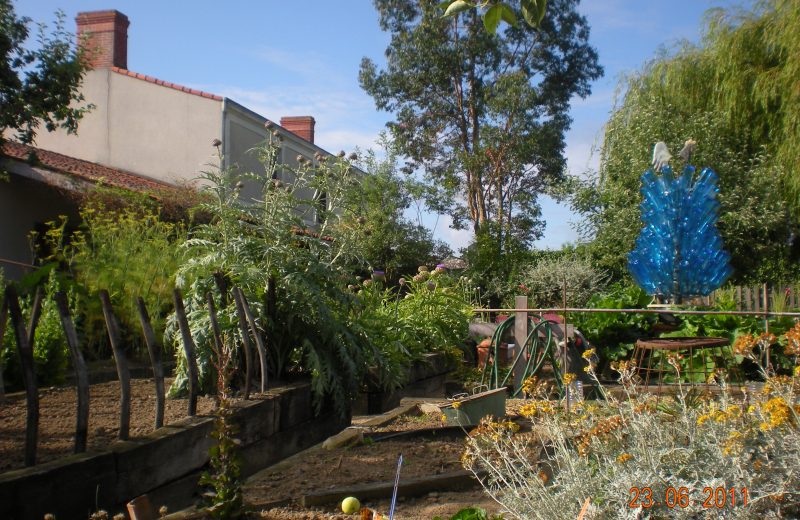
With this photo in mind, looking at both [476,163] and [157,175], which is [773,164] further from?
[157,175]

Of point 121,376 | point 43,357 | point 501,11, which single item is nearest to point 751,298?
point 501,11

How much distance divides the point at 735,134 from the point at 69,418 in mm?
16081

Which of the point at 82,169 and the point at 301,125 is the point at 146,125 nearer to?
the point at 82,169

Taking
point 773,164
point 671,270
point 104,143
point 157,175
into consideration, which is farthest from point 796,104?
point 104,143

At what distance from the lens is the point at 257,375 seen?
5062 millimetres

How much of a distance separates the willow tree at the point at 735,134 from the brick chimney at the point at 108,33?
42.5ft

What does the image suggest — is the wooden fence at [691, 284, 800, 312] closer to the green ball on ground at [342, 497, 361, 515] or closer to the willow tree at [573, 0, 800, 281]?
the willow tree at [573, 0, 800, 281]

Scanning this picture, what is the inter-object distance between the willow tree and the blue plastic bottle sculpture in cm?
484

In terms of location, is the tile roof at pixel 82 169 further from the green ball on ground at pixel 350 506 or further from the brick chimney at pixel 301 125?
the green ball on ground at pixel 350 506

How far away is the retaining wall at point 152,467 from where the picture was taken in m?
2.62

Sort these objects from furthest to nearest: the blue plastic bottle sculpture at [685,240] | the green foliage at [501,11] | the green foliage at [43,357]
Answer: the blue plastic bottle sculpture at [685,240], the green foliage at [43,357], the green foliage at [501,11]

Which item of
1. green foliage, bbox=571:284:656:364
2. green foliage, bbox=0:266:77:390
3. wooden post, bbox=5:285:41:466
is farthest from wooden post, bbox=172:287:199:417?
green foliage, bbox=571:284:656:364

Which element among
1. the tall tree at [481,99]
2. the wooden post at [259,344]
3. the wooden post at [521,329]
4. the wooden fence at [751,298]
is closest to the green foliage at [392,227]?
Answer: the tall tree at [481,99]

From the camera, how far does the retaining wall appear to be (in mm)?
2617
